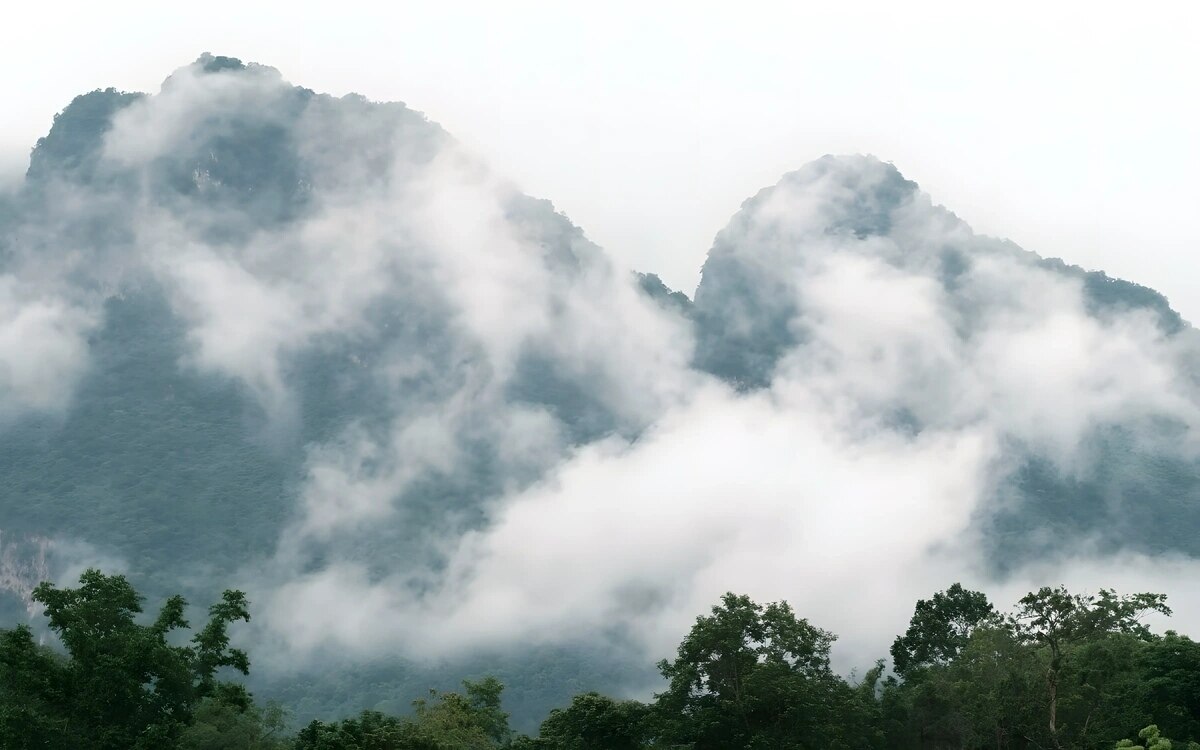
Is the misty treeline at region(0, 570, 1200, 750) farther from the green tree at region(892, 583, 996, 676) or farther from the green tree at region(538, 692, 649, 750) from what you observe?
the green tree at region(892, 583, 996, 676)

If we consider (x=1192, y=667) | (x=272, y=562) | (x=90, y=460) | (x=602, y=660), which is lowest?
(x=1192, y=667)

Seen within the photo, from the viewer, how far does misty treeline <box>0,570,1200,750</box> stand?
3447 centimetres

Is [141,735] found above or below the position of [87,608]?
below

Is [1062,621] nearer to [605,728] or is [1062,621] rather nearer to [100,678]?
[605,728]

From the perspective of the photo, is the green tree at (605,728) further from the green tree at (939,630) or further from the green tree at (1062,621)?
the green tree at (939,630)

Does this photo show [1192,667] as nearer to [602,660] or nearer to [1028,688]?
[1028,688]

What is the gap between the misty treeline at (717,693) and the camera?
1357 inches

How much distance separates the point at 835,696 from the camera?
144ft

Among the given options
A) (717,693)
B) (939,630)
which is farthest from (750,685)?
(939,630)

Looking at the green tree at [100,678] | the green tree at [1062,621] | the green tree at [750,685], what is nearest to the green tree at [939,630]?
the green tree at [1062,621]

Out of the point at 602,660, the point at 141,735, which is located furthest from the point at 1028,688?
the point at 602,660

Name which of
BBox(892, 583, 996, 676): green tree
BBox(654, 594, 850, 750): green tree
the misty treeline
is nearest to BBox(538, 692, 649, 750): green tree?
the misty treeline

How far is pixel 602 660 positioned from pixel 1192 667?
134576 millimetres

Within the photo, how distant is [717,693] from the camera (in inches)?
1727
